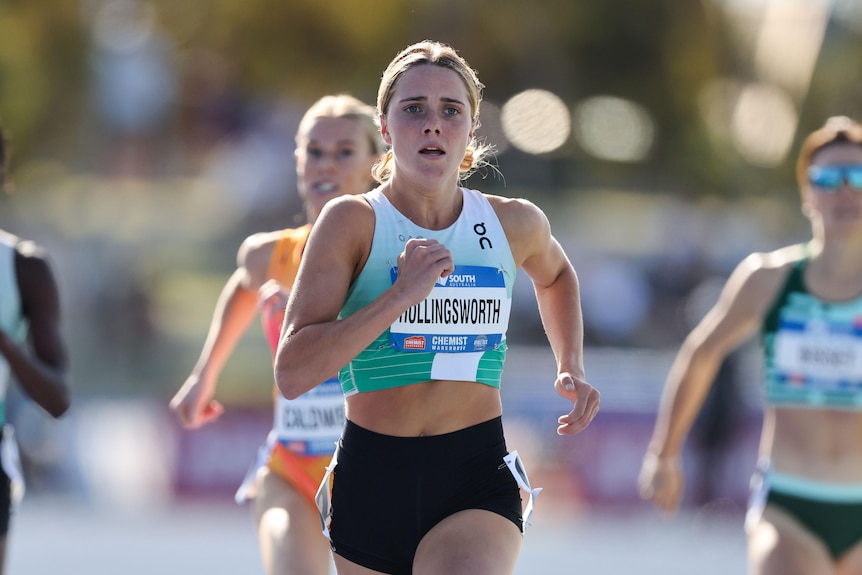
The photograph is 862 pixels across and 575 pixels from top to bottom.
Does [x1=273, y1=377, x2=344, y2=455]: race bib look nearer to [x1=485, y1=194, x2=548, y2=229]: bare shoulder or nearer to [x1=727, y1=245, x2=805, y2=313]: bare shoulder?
[x1=485, y1=194, x2=548, y2=229]: bare shoulder

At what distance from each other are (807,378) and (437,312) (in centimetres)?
230

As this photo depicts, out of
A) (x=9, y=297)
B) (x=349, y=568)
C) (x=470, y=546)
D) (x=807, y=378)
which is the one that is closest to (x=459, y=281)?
(x=470, y=546)

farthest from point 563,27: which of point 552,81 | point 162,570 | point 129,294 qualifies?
point 162,570

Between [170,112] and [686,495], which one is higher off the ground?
[170,112]

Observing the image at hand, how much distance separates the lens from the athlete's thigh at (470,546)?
336cm

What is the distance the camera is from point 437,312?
355 cm

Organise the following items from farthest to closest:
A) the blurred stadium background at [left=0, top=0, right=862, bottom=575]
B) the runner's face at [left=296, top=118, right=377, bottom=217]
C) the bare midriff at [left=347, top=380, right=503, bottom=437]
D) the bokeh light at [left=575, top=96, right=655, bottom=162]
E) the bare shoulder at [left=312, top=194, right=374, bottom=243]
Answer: the bokeh light at [left=575, top=96, right=655, bottom=162], the blurred stadium background at [left=0, top=0, right=862, bottom=575], the runner's face at [left=296, top=118, right=377, bottom=217], the bare midriff at [left=347, top=380, right=503, bottom=437], the bare shoulder at [left=312, top=194, right=374, bottom=243]

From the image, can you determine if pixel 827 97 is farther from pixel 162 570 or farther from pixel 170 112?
pixel 162 570

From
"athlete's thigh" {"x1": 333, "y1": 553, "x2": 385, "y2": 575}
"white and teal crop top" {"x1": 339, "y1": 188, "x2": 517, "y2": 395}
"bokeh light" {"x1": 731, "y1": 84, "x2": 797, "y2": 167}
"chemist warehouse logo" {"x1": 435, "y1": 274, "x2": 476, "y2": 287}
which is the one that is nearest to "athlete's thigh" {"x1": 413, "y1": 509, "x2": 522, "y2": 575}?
"athlete's thigh" {"x1": 333, "y1": 553, "x2": 385, "y2": 575}

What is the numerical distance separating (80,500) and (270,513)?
229 inches

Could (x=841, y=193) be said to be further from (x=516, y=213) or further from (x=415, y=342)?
(x=415, y=342)

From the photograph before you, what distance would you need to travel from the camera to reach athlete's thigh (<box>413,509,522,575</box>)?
11.0ft

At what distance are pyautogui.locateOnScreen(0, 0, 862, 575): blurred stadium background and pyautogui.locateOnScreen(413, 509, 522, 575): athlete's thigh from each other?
33.5ft

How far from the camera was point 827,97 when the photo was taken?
25156 millimetres
